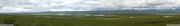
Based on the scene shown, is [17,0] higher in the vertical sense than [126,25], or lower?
higher

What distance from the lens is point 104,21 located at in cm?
150

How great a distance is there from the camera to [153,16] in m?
1.46

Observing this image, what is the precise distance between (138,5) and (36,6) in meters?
0.68

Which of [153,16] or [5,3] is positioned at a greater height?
[5,3]

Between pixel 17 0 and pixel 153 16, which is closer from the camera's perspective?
pixel 153 16

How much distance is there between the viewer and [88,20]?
1.51m

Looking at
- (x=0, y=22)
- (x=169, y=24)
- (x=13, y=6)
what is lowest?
(x=169, y=24)

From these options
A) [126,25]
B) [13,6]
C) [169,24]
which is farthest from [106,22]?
[13,6]

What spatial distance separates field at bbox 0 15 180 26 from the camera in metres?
1.47

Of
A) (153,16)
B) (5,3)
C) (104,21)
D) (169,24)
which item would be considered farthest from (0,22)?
(169,24)

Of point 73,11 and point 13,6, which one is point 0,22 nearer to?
point 13,6

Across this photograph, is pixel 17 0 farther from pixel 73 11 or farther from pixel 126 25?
pixel 126 25

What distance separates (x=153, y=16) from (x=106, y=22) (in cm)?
31

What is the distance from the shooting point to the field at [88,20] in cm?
147
